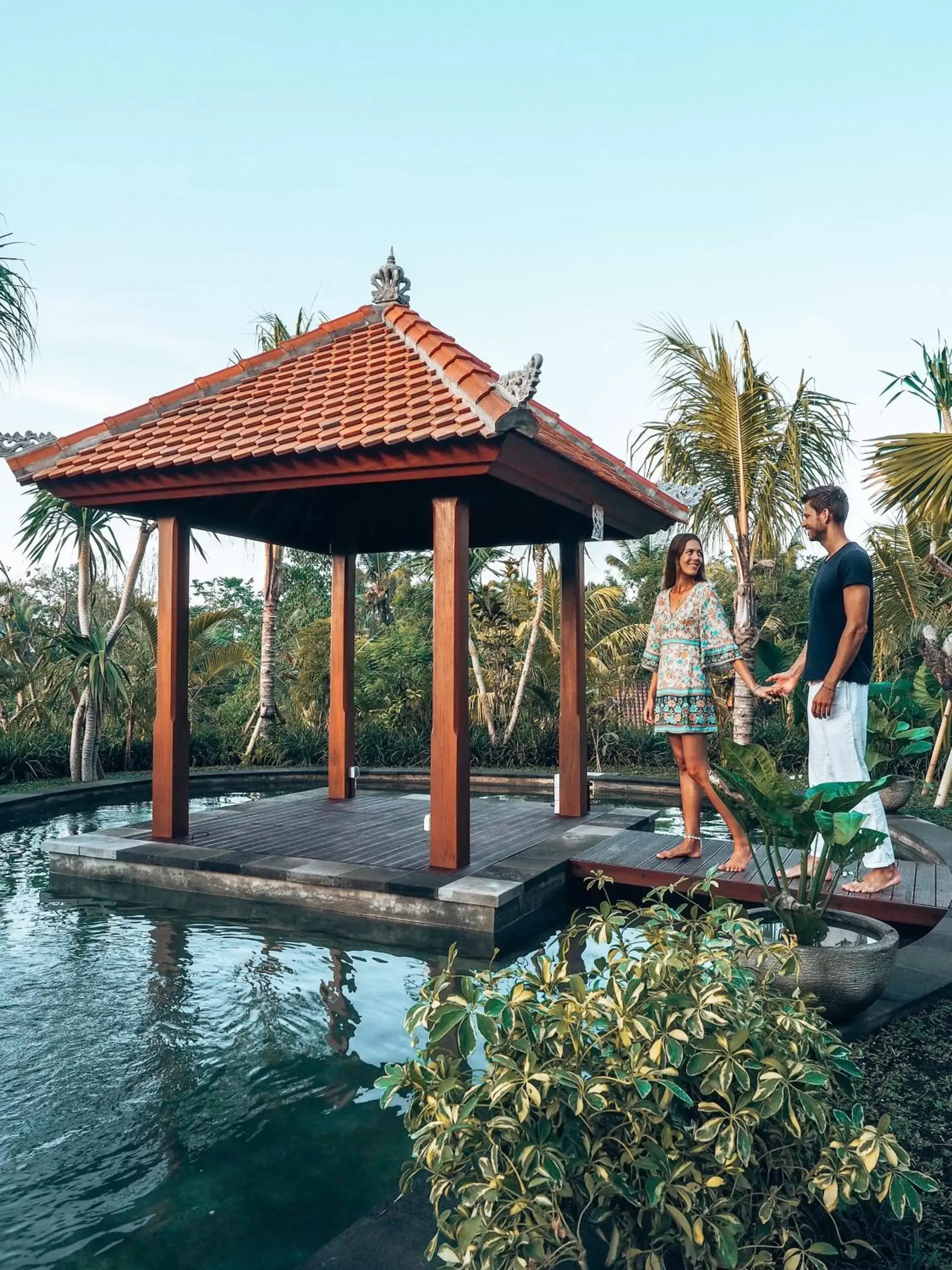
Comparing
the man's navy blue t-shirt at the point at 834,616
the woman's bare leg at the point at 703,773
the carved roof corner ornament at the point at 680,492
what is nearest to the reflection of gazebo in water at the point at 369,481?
the carved roof corner ornament at the point at 680,492

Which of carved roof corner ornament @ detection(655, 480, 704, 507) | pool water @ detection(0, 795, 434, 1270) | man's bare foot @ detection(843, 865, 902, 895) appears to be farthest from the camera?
carved roof corner ornament @ detection(655, 480, 704, 507)

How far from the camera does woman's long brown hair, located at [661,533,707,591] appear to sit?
17.1 ft

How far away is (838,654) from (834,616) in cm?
24

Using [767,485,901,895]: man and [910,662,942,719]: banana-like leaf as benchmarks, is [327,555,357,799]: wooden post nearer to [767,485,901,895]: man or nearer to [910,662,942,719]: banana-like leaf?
[767,485,901,895]: man

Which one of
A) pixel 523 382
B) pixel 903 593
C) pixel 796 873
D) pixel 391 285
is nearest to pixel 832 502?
pixel 523 382

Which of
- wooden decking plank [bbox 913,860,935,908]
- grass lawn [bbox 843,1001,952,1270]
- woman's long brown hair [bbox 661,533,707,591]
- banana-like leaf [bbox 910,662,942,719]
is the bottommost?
grass lawn [bbox 843,1001,952,1270]

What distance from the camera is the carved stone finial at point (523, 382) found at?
4672mm

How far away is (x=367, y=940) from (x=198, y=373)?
182 inches

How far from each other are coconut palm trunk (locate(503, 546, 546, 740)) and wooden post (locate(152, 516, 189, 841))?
23.3ft

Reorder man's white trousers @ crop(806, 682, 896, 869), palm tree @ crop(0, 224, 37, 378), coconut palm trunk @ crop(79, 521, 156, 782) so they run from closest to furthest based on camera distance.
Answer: man's white trousers @ crop(806, 682, 896, 869)
palm tree @ crop(0, 224, 37, 378)
coconut palm trunk @ crop(79, 521, 156, 782)

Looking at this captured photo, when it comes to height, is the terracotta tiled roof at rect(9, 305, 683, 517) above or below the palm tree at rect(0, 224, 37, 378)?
below

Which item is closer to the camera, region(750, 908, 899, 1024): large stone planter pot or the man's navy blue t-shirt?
region(750, 908, 899, 1024): large stone planter pot

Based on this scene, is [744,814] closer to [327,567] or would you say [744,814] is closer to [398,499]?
[398,499]

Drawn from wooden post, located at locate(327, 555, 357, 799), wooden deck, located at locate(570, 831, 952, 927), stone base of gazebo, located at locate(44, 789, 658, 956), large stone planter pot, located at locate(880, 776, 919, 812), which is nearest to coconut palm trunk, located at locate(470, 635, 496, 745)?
wooden post, located at locate(327, 555, 357, 799)
